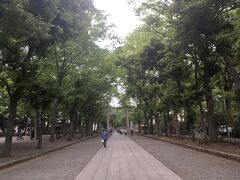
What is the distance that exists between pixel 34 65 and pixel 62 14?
355 cm

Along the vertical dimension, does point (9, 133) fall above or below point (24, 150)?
above

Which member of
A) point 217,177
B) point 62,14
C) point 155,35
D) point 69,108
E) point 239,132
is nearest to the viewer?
point 217,177

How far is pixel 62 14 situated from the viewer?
1869 cm

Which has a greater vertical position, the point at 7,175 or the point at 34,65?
the point at 34,65

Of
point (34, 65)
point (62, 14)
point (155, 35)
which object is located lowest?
point (34, 65)

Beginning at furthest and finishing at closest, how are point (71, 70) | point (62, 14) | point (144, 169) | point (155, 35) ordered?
point (71, 70), point (155, 35), point (62, 14), point (144, 169)

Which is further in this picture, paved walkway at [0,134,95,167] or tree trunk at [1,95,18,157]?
tree trunk at [1,95,18,157]

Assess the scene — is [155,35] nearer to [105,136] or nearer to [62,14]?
[105,136]

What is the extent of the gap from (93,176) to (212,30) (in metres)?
12.8

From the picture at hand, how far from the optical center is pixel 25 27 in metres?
15.4

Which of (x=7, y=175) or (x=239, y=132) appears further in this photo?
(x=239, y=132)

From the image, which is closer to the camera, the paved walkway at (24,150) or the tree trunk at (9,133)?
the paved walkway at (24,150)

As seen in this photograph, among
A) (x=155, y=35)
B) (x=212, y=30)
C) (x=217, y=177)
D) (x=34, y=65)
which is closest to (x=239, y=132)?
(x=155, y=35)

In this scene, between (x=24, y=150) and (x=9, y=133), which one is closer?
(x=9, y=133)
